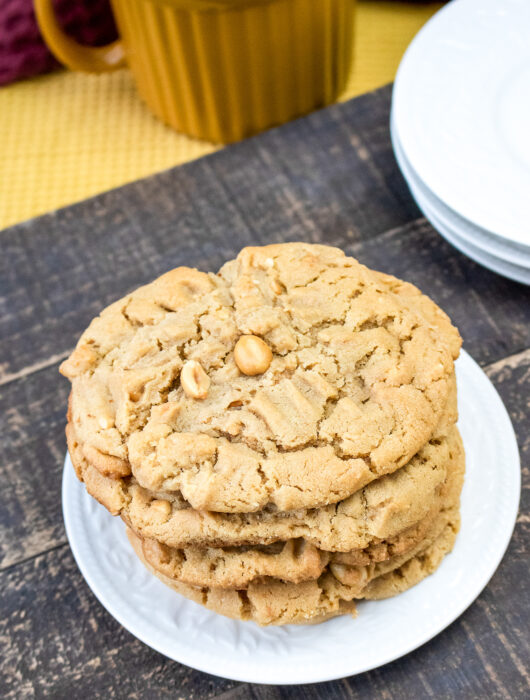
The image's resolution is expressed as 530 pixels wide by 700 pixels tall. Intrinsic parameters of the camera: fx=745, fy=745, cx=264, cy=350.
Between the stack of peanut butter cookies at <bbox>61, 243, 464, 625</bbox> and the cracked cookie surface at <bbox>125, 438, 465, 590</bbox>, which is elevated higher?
the stack of peanut butter cookies at <bbox>61, 243, 464, 625</bbox>

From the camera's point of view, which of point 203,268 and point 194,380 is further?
point 203,268

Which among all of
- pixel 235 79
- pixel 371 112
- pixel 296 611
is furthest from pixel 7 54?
pixel 296 611

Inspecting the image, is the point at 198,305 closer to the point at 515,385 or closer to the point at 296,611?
the point at 296,611

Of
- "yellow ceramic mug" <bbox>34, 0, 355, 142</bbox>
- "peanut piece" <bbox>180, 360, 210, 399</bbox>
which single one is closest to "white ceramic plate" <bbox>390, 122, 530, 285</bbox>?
"yellow ceramic mug" <bbox>34, 0, 355, 142</bbox>

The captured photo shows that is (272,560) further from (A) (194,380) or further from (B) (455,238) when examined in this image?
(B) (455,238)

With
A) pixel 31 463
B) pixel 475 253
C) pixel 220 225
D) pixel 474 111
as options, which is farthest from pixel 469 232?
pixel 31 463

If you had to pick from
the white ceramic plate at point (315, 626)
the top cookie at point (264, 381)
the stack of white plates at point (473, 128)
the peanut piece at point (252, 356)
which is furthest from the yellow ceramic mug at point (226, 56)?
the white ceramic plate at point (315, 626)

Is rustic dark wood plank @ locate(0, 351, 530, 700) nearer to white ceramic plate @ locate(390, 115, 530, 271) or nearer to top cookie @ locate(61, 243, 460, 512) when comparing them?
white ceramic plate @ locate(390, 115, 530, 271)
